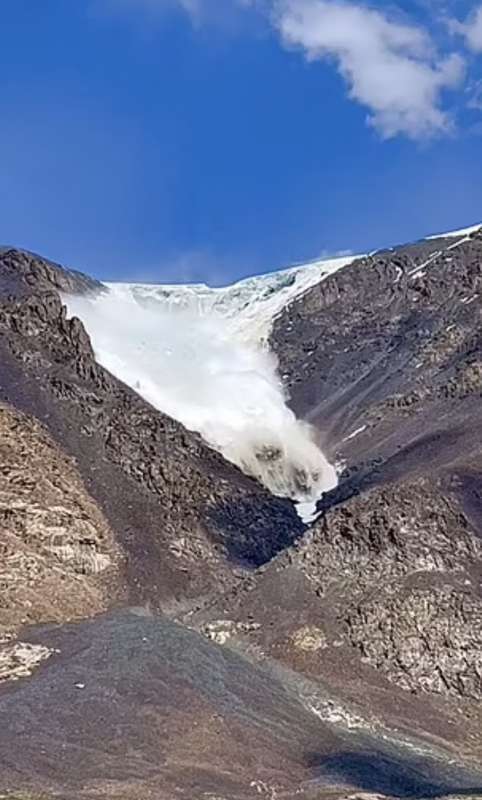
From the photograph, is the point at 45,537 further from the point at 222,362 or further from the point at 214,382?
the point at 222,362

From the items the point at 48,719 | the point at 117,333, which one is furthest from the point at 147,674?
the point at 117,333

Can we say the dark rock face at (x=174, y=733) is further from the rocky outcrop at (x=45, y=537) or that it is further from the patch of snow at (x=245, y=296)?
the patch of snow at (x=245, y=296)

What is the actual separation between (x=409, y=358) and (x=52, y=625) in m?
75.5

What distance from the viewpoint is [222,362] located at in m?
142

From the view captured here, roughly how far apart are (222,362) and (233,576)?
7412 centimetres

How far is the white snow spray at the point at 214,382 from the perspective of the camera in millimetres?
106000

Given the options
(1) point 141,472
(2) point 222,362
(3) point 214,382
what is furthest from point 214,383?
(1) point 141,472

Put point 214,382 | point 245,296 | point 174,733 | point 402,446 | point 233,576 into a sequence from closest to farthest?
point 174,733 < point 233,576 < point 402,446 < point 214,382 < point 245,296

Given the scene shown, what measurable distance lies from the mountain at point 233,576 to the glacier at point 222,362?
521mm

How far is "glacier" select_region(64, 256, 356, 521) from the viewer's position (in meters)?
107

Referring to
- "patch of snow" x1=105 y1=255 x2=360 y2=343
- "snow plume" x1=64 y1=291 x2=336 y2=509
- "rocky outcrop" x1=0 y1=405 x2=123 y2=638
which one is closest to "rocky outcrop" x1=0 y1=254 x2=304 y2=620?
"rocky outcrop" x1=0 y1=405 x2=123 y2=638

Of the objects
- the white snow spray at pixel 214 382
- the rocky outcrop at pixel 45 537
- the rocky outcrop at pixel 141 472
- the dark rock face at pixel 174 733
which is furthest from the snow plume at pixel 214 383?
the dark rock face at pixel 174 733

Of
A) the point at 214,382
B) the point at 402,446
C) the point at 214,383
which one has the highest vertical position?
the point at 214,382

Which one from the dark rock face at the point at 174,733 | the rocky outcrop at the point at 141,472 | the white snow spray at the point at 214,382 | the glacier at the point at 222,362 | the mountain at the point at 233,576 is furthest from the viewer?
the glacier at the point at 222,362
